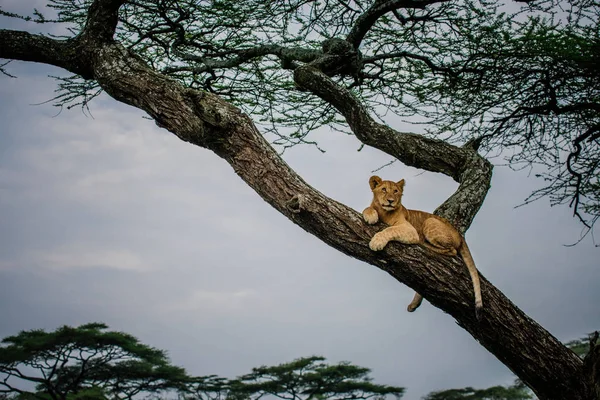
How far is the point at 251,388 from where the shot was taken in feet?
49.1

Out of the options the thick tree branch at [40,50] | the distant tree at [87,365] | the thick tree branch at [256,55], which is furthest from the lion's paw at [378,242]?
the distant tree at [87,365]

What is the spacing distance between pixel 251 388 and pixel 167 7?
10726mm

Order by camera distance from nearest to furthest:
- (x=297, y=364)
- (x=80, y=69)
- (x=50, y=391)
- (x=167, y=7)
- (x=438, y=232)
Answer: (x=438, y=232) → (x=80, y=69) → (x=167, y=7) → (x=50, y=391) → (x=297, y=364)

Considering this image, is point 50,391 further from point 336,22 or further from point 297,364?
point 336,22

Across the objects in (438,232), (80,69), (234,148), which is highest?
(80,69)

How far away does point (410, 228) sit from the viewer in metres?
3.74

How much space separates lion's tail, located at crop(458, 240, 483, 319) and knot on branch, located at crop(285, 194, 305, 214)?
3.55ft

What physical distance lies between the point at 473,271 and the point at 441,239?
277 mm

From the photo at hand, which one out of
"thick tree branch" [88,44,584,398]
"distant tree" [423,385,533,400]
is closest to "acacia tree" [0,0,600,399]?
"thick tree branch" [88,44,584,398]

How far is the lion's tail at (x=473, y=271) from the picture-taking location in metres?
3.59

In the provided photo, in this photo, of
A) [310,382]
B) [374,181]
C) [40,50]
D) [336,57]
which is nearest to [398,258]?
[374,181]

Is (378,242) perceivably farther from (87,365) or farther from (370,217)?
(87,365)

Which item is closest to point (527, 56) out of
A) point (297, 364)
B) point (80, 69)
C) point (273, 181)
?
point (273, 181)

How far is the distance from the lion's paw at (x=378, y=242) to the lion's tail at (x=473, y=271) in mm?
587
